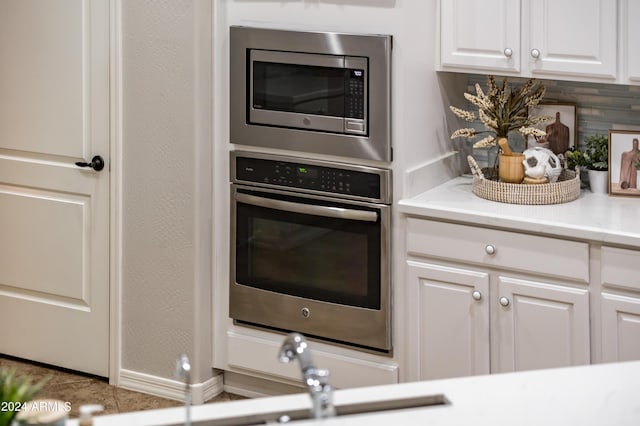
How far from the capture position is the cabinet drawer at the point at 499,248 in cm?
360

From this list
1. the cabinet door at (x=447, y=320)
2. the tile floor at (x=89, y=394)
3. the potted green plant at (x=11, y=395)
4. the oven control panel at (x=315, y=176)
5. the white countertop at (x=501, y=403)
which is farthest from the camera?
the tile floor at (x=89, y=394)

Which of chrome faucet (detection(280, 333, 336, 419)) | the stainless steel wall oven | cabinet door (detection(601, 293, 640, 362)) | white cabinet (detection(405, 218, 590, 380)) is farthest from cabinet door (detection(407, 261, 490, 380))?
chrome faucet (detection(280, 333, 336, 419))

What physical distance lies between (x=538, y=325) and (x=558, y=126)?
0.86 m

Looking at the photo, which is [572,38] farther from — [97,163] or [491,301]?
[97,163]

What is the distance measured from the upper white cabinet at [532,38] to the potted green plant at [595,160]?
0.37m

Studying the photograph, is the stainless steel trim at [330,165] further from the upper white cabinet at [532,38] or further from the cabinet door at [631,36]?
the cabinet door at [631,36]

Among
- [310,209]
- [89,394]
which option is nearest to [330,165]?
[310,209]

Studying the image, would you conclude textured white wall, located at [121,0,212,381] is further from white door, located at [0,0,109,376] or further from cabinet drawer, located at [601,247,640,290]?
cabinet drawer, located at [601,247,640,290]

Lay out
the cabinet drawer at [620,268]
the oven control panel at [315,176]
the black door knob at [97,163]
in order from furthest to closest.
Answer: the black door knob at [97,163], the oven control panel at [315,176], the cabinet drawer at [620,268]

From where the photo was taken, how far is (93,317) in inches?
181

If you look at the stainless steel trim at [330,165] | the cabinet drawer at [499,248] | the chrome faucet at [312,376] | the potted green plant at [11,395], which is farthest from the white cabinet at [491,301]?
the potted green plant at [11,395]

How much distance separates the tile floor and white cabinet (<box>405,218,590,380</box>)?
Answer: 0.97m

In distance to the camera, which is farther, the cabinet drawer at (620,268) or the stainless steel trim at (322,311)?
the stainless steel trim at (322,311)

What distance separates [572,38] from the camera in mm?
3734
